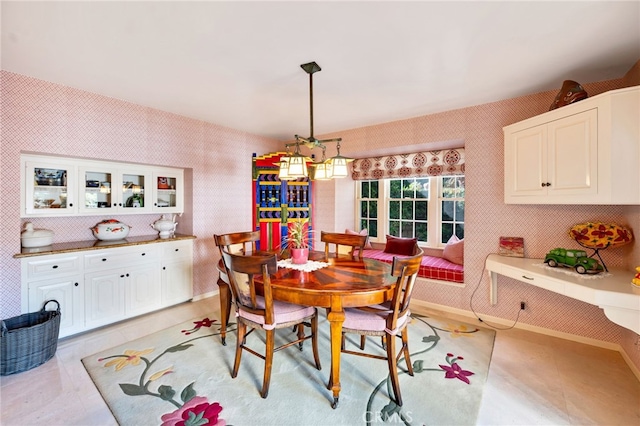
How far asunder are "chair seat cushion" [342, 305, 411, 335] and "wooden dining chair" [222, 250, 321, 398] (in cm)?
34

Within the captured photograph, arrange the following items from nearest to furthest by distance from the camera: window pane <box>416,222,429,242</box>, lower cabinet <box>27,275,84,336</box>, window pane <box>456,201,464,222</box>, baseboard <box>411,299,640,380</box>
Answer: baseboard <box>411,299,640,380</box>, lower cabinet <box>27,275,84,336</box>, window pane <box>456,201,464,222</box>, window pane <box>416,222,429,242</box>

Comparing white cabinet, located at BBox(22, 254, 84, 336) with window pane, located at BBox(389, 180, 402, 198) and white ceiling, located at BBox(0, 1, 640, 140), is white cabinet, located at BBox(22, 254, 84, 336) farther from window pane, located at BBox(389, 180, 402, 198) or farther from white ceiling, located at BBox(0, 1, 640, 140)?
window pane, located at BBox(389, 180, 402, 198)

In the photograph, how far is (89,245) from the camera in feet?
9.72

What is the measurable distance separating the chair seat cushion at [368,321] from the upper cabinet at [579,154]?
1.82 m

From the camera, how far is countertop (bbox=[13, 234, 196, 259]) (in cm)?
258

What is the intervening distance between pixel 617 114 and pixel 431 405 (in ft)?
8.12

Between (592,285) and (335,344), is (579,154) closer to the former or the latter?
(592,285)

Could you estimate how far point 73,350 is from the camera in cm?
256

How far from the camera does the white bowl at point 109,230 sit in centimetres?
316

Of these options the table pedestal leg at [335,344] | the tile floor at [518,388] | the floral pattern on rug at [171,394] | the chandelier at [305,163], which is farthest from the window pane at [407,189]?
the floral pattern on rug at [171,394]

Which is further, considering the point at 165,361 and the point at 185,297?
the point at 185,297

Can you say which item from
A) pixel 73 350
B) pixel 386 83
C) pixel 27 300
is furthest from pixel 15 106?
pixel 386 83

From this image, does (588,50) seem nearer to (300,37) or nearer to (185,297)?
(300,37)

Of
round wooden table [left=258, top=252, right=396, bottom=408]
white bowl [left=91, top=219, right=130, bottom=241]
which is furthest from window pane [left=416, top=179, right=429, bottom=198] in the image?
white bowl [left=91, top=219, right=130, bottom=241]
